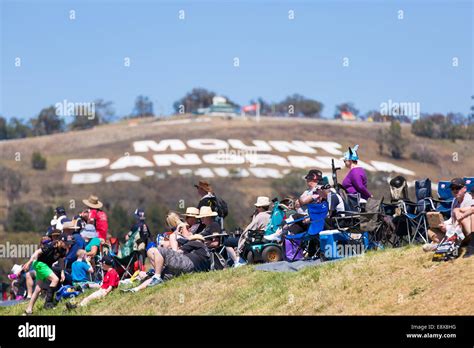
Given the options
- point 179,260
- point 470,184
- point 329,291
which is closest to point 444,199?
point 470,184

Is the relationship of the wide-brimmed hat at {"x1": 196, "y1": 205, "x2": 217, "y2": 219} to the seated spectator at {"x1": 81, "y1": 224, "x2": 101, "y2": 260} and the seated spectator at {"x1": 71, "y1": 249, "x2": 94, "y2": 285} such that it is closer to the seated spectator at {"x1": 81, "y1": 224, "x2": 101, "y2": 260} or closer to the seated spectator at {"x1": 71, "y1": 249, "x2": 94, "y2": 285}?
the seated spectator at {"x1": 71, "y1": 249, "x2": 94, "y2": 285}

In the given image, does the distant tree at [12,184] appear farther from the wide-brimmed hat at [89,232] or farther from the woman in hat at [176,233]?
the woman in hat at [176,233]

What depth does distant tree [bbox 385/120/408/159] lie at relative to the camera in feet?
365

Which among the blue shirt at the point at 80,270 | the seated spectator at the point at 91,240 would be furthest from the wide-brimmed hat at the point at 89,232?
the blue shirt at the point at 80,270

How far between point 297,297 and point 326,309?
80 centimetres

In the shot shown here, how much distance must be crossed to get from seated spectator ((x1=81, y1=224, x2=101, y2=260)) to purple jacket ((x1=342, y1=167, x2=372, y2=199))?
5.46m

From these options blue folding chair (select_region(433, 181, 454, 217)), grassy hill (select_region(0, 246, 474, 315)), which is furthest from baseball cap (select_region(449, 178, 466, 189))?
blue folding chair (select_region(433, 181, 454, 217))

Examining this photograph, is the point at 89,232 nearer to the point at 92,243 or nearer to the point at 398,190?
the point at 92,243

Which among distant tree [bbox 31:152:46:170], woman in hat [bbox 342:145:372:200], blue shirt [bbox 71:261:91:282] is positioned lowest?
distant tree [bbox 31:152:46:170]

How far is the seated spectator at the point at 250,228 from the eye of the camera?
1928 cm

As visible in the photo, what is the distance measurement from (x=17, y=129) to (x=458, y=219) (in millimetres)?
139967
